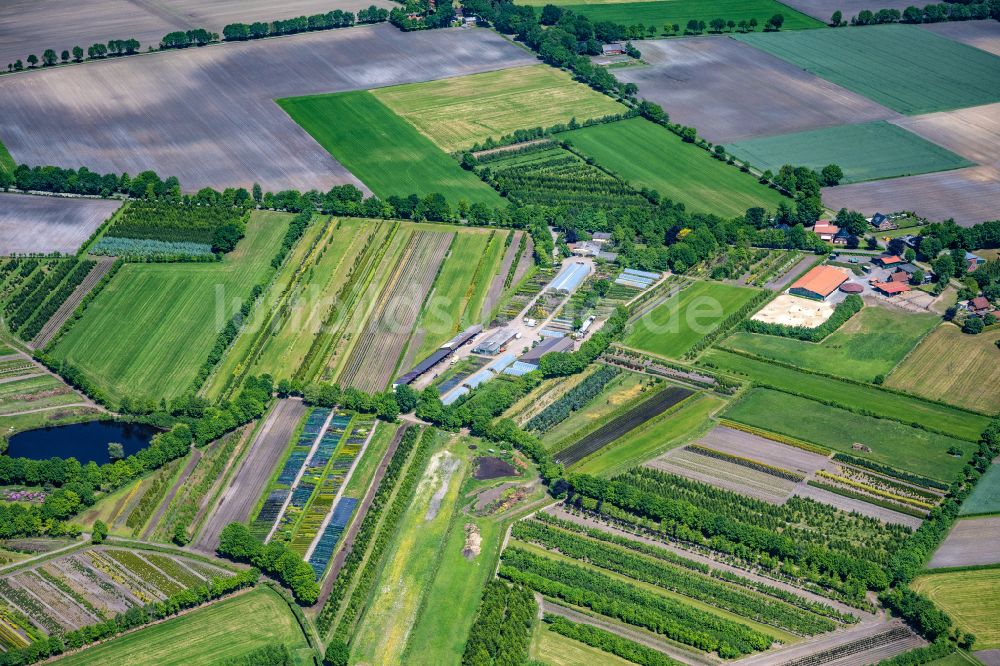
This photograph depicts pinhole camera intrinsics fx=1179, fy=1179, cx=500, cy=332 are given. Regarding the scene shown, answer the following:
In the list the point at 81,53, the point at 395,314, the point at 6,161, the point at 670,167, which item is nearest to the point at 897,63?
the point at 670,167

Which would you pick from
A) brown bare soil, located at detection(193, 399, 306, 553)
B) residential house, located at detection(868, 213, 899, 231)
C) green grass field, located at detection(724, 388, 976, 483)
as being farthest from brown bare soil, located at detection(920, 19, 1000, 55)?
brown bare soil, located at detection(193, 399, 306, 553)

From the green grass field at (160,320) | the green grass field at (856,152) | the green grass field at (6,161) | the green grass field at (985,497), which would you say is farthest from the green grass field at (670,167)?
the green grass field at (6,161)

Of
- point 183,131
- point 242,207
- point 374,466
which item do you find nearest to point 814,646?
point 374,466

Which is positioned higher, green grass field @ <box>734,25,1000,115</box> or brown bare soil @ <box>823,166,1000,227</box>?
green grass field @ <box>734,25,1000,115</box>

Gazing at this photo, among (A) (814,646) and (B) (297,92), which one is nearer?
(A) (814,646)

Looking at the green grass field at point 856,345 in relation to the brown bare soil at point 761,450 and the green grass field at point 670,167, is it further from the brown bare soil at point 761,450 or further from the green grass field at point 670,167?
the green grass field at point 670,167

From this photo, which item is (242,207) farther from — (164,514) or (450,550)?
(450,550)

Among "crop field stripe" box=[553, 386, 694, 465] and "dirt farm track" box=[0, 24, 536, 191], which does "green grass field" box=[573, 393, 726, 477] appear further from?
"dirt farm track" box=[0, 24, 536, 191]
